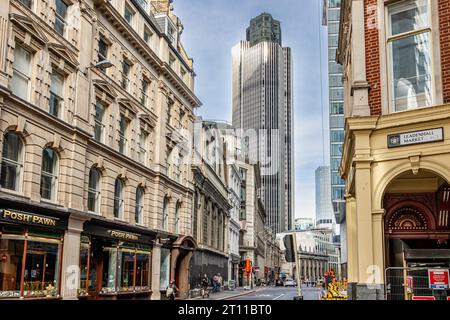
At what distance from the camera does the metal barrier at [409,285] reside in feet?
35.1

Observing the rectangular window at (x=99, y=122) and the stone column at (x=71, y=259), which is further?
the rectangular window at (x=99, y=122)

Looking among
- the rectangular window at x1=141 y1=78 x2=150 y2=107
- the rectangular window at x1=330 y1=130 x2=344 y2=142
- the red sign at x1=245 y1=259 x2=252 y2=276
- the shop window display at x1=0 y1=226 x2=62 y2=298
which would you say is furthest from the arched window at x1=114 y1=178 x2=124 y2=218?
the red sign at x1=245 y1=259 x2=252 y2=276

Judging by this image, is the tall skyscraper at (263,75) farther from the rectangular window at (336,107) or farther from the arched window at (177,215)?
the rectangular window at (336,107)

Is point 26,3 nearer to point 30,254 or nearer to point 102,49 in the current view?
point 102,49

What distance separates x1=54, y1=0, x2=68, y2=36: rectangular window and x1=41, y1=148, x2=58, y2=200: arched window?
6.00 m

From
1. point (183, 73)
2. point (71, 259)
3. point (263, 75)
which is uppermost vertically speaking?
point (183, 73)

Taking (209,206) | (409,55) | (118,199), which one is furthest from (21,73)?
(209,206)

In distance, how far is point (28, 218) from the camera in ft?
67.5

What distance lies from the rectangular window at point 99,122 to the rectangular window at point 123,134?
7.71 ft

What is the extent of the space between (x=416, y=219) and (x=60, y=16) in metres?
19.0

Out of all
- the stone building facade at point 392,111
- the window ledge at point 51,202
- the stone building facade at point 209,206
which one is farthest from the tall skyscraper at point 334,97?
the stone building facade at point 392,111

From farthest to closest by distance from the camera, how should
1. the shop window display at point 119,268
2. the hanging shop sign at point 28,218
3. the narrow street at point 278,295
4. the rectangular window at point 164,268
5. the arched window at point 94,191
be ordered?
the rectangular window at point 164,268, the arched window at point 94,191, the shop window display at point 119,268, the hanging shop sign at point 28,218, the narrow street at point 278,295

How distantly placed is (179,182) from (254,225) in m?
58.5
